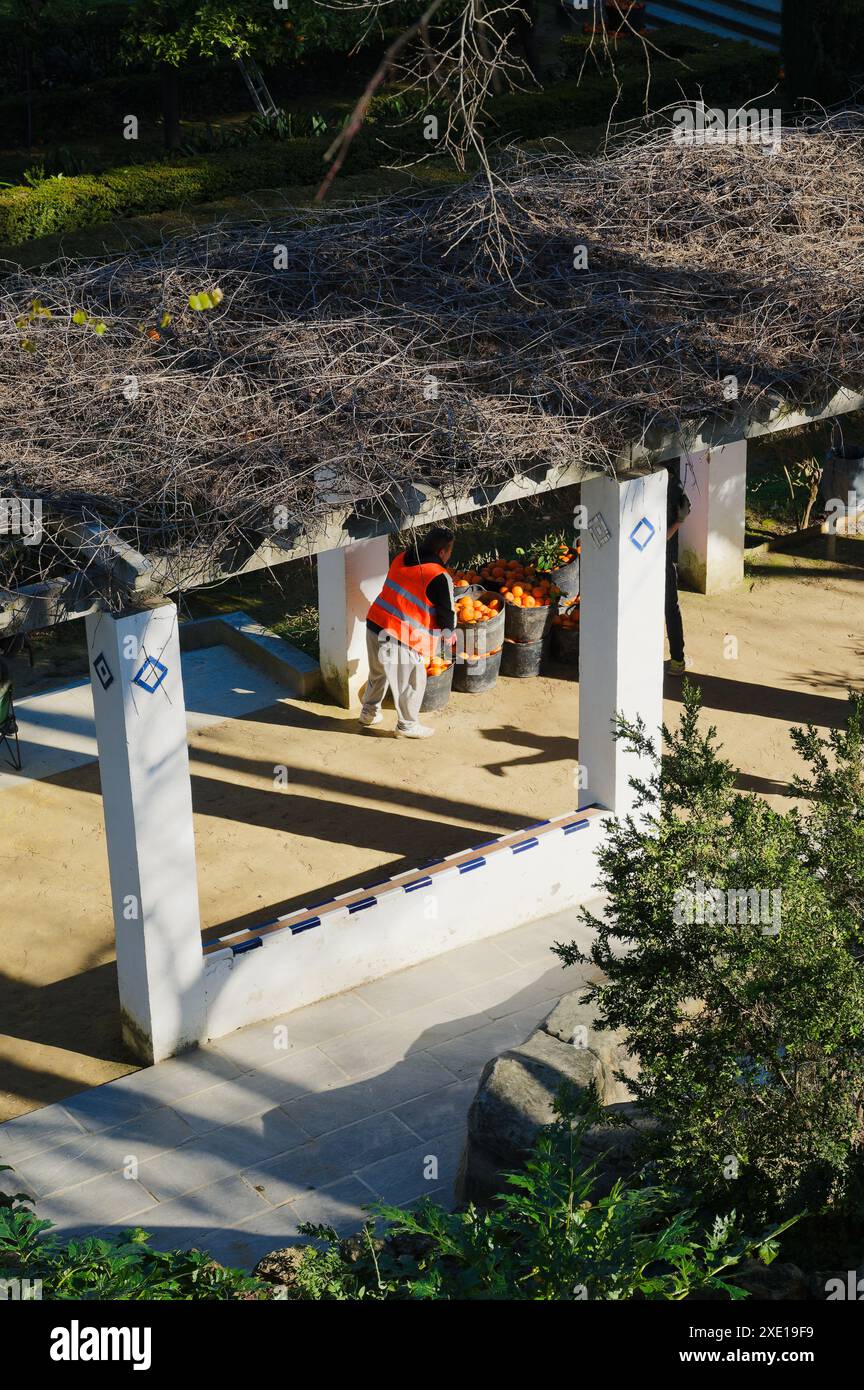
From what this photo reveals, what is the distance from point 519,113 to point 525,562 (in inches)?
283

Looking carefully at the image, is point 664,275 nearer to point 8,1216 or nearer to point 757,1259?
point 757,1259

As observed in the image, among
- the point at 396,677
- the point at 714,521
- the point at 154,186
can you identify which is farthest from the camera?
the point at 154,186

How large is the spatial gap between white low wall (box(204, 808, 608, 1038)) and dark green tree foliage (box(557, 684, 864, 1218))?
2.98 meters

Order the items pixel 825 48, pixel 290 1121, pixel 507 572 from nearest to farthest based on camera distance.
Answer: pixel 290 1121
pixel 507 572
pixel 825 48

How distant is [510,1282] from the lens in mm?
5578

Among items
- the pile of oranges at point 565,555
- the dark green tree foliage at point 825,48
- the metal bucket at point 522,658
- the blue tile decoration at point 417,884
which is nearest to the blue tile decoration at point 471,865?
the blue tile decoration at point 417,884

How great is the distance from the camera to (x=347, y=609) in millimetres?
12195

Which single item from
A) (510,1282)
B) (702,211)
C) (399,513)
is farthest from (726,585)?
(510,1282)

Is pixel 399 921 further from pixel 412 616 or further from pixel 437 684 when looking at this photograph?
pixel 437 684

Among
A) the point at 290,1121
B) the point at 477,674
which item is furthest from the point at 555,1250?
the point at 477,674

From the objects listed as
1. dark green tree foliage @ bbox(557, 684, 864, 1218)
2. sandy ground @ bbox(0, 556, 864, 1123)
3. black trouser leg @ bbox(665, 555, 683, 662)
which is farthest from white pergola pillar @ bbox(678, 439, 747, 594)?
dark green tree foliage @ bbox(557, 684, 864, 1218)

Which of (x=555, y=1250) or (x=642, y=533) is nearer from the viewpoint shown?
(x=555, y=1250)

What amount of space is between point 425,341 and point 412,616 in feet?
7.52

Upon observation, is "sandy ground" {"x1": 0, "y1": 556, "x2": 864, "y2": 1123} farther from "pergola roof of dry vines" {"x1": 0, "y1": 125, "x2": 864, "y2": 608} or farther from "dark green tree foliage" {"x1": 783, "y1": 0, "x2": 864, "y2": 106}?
"dark green tree foliage" {"x1": 783, "y1": 0, "x2": 864, "y2": 106}
